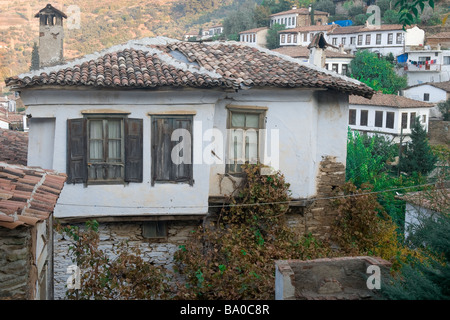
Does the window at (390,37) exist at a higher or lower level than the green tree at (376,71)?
higher

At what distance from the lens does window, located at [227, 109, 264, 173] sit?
1204 centimetres

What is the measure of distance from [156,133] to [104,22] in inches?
2979

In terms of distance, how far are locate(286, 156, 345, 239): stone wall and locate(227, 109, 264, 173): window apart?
167cm

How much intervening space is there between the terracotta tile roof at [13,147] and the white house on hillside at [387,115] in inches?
1220

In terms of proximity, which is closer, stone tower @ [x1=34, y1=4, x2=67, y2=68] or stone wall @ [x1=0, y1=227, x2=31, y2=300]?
stone wall @ [x1=0, y1=227, x2=31, y2=300]

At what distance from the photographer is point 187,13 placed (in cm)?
9612

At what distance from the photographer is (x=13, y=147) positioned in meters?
13.3

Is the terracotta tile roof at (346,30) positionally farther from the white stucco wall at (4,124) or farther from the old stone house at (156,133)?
the old stone house at (156,133)

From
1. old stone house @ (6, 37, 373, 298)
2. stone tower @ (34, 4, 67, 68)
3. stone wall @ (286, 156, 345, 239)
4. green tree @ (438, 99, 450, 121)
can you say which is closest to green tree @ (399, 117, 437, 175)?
green tree @ (438, 99, 450, 121)

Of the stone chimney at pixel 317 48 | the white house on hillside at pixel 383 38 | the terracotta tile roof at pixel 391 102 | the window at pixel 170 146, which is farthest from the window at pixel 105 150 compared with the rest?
the white house on hillside at pixel 383 38

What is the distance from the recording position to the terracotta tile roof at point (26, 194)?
546 cm

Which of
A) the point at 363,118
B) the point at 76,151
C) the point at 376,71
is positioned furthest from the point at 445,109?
the point at 76,151

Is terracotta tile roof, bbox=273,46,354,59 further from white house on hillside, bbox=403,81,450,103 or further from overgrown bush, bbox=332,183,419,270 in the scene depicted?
overgrown bush, bbox=332,183,419,270

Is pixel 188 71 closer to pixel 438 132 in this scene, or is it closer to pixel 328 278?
pixel 328 278
